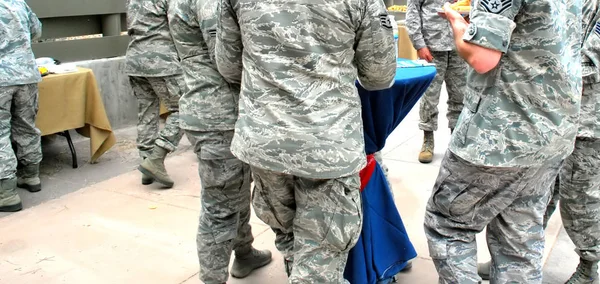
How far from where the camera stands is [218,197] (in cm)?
305

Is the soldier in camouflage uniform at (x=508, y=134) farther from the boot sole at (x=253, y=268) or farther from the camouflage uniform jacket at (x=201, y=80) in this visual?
the boot sole at (x=253, y=268)

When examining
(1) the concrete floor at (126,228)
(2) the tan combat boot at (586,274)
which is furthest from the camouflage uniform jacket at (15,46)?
(2) the tan combat boot at (586,274)

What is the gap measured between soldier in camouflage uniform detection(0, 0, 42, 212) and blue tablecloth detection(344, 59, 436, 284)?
9.60 feet

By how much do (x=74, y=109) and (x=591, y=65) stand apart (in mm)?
4271

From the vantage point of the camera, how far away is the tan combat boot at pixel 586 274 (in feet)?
10.9

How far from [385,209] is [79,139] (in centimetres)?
450

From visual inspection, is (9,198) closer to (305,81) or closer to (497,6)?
(305,81)

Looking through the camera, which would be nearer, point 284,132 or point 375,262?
point 284,132

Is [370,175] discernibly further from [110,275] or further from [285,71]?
[110,275]

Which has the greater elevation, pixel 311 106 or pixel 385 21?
pixel 385 21

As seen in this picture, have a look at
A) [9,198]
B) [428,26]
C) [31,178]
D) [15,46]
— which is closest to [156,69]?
[15,46]

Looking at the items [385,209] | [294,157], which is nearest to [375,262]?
[385,209]

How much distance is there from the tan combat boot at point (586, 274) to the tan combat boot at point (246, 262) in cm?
167

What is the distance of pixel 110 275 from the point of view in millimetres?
3668
